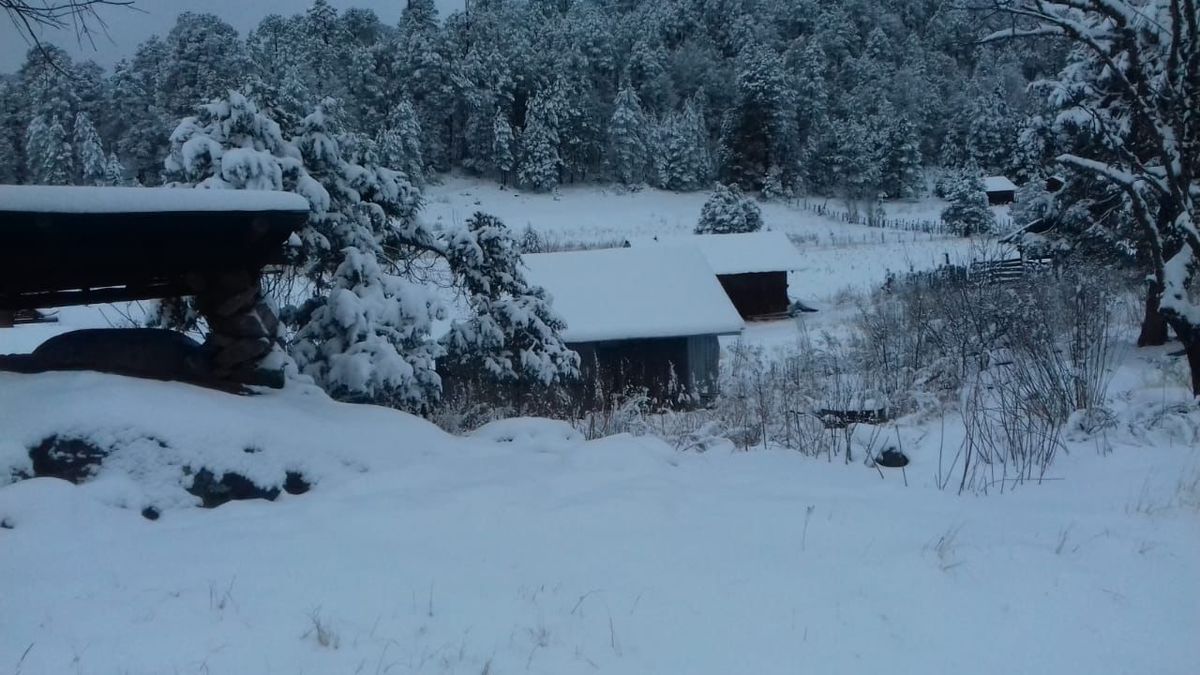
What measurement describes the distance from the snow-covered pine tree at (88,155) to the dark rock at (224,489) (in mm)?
19315

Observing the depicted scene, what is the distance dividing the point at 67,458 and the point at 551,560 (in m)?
2.65

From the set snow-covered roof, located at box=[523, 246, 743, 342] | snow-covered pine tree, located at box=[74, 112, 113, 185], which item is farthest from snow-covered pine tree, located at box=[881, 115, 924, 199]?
snow-covered pine tree, located at box=[74, 112, 113, 185]

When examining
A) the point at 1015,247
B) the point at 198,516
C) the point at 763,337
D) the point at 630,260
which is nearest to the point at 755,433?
the point at 198,516

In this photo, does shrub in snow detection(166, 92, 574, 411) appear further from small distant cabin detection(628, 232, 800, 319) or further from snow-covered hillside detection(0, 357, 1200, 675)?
small distant cabin detection(628, 232, 800, 319)

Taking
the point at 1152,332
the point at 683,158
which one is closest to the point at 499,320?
the point at 1152,332

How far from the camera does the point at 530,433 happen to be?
6070 mm

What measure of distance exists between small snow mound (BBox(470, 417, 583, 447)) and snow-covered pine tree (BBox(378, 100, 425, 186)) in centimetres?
4343

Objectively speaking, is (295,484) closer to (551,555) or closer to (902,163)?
(551,555)

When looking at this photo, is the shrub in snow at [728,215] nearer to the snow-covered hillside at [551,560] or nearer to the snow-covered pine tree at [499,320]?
the snow-covered pine tree at [499,320]

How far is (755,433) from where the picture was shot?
686cm

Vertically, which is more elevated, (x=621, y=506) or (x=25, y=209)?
(x=25, y=209)

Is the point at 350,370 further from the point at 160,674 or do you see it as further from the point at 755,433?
the point at 160,674

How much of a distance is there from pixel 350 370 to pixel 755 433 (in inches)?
150

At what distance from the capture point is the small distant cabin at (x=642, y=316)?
20.2m
